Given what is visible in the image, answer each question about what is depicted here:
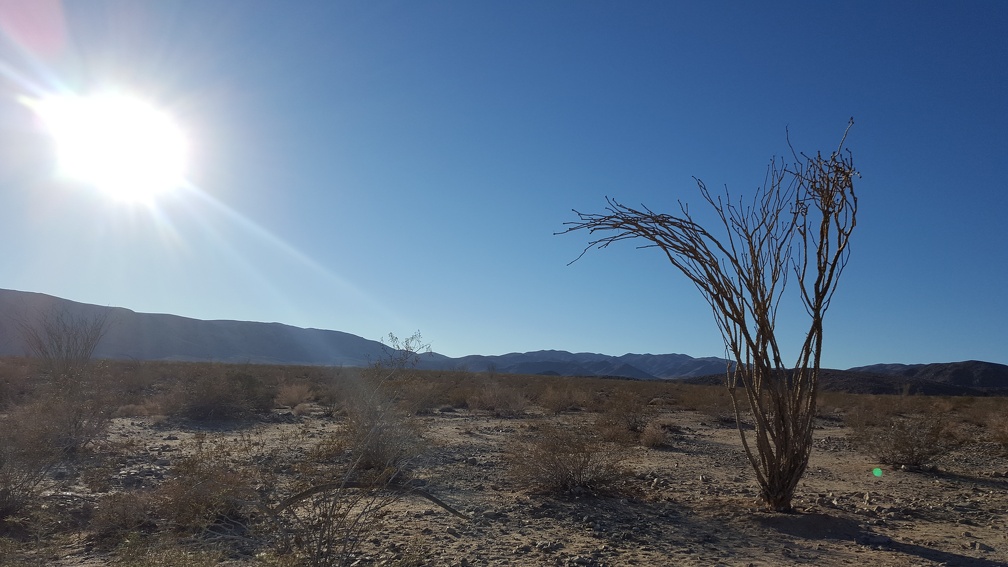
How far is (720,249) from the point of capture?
23.3ft

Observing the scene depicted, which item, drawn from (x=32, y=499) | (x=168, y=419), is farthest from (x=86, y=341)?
(x=32, y=499)

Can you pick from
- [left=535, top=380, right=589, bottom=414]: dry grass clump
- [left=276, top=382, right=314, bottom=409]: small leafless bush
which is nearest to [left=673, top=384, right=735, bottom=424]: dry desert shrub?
[left=535, top=380, right=589, bottom=414]: dry grass clump

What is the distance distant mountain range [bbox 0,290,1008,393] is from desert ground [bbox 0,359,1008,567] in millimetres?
35921

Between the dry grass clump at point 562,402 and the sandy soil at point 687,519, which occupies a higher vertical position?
the dry grass clump at point 562,402

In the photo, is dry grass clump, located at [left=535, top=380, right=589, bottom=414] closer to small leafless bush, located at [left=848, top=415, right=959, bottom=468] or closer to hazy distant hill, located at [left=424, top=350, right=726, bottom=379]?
small leafless bush, located at [left=848, top=415, right=959, bottom=468]

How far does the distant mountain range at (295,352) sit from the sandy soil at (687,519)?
36856mm

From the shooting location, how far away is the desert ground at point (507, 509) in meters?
5.32

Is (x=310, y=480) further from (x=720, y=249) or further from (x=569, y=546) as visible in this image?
(x=720, y=249)

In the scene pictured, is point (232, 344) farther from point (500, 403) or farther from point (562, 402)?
point (500, 403)

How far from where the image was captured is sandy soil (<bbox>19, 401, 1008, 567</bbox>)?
5.68 meters

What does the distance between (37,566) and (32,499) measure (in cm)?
348

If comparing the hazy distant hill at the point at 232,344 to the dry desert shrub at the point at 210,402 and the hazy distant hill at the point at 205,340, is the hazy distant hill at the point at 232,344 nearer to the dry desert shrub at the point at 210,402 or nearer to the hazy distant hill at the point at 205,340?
the hazy distant hill at the point at 205,340

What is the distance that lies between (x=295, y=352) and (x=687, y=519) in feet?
386

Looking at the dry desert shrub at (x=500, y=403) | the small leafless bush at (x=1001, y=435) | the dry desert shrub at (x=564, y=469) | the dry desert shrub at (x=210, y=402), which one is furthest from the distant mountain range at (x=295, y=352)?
the dry desert shrub at (x=564, y=469)
